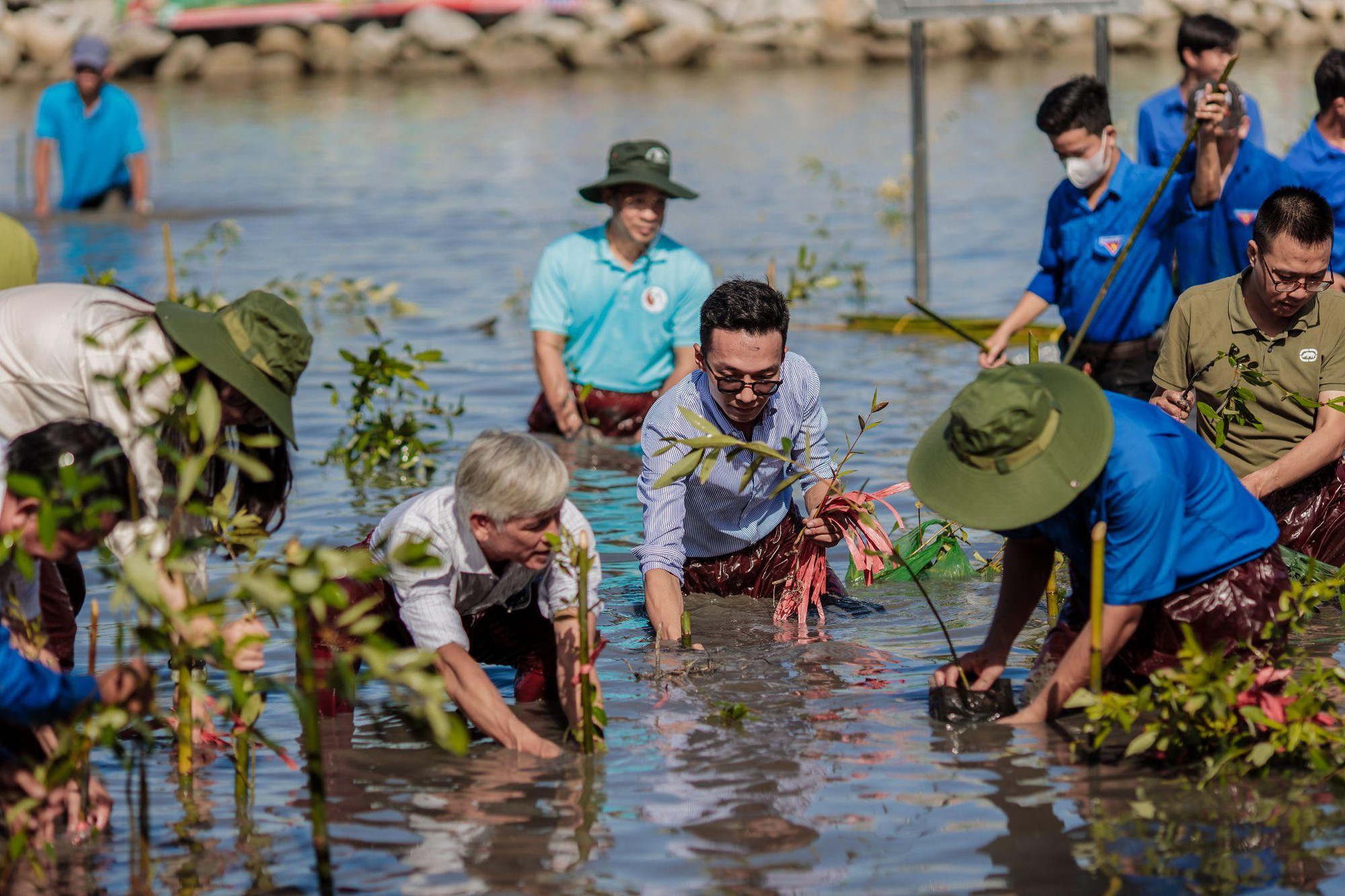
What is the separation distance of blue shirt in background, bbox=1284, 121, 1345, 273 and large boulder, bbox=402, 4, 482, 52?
28.7m

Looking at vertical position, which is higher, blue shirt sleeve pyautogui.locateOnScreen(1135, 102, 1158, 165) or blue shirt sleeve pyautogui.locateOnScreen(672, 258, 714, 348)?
blue shirt sleeve pyautogui.locateOnScreen(1135, 102, 1158, 165)

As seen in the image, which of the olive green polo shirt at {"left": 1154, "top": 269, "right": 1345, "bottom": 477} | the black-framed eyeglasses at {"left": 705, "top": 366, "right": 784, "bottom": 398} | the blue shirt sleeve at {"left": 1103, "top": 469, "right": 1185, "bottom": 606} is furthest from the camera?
the olive green polo shirt at {"left": 1154, "top": 269, "right": 1345, "bottom": 477}

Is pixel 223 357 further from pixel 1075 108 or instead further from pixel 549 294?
pixel 1075 108

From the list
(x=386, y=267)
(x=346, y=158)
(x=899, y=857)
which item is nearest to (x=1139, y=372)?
(x=899, y=857)

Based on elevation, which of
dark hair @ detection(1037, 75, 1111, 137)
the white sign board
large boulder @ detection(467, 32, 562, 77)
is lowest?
dark hair @ detection(1037, 75, 1111, 137)

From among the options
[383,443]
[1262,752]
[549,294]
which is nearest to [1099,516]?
[1262,752]

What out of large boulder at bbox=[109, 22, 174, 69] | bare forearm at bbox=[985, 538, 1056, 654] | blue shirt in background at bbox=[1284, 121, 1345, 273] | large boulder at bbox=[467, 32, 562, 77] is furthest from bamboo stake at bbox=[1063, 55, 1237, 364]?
large boulder at bbox=[109, 22, 174, 69]

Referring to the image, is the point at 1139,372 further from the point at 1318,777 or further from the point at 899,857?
the point at 899,857

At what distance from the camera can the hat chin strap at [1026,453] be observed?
4.11 metres

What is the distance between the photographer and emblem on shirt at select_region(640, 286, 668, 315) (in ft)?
27.2

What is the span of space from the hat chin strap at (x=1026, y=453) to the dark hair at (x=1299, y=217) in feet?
5.71

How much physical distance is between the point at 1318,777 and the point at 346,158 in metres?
20.5

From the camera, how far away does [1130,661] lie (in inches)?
187

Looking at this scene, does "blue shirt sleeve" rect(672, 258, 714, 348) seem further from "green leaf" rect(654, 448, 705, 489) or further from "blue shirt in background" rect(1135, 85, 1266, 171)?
"green leaf" rect(654, 448, 705, 489)
